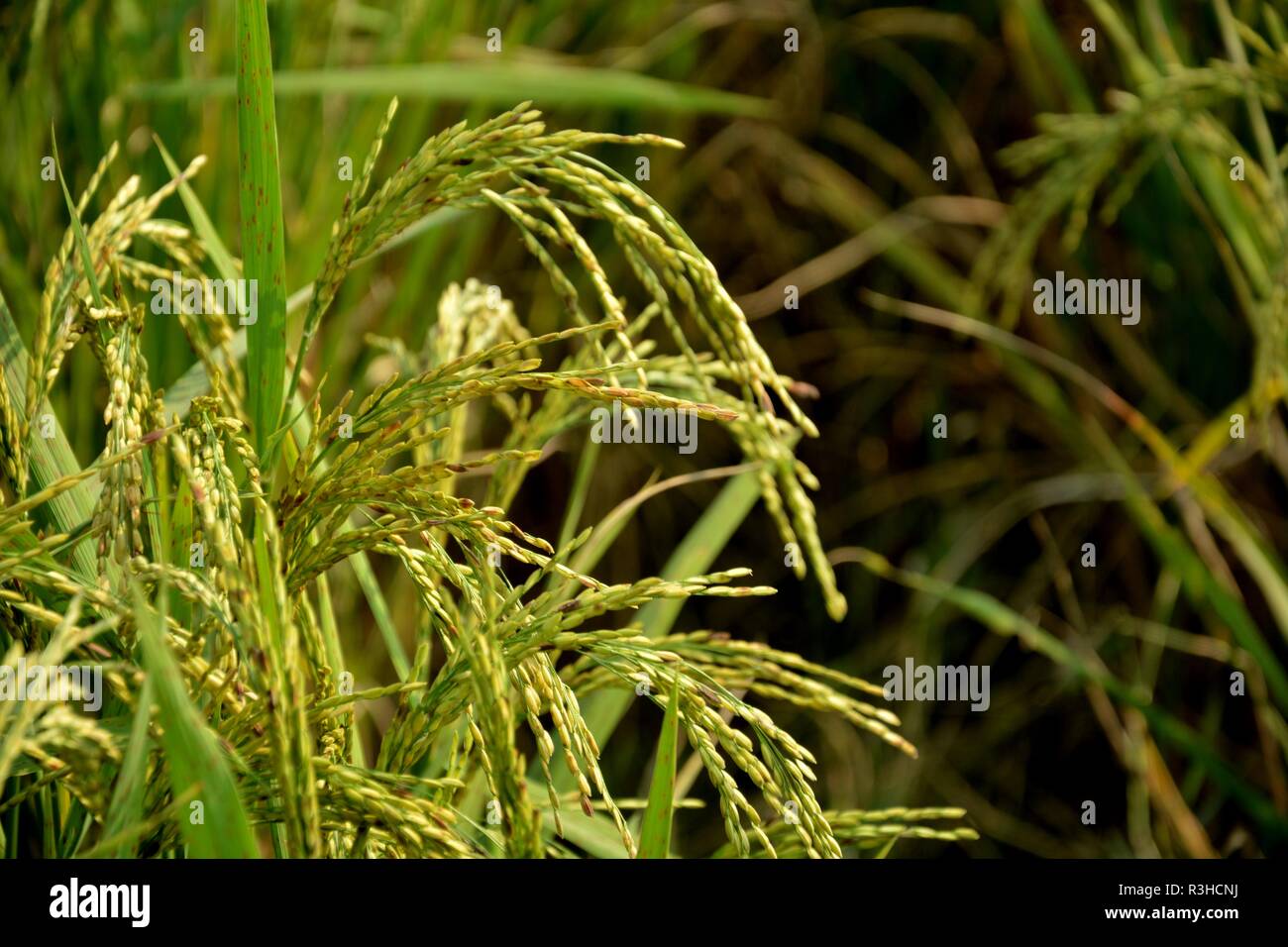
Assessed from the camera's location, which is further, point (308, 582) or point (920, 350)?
point (920, 350)

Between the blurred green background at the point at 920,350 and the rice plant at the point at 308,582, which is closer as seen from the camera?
the rice plant at the point at 308,582

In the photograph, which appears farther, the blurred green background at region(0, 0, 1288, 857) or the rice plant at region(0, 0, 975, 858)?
the blurred green background at region(0, 0, 1288, 857)

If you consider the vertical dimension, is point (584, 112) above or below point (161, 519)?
above

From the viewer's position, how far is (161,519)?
2.38 feet

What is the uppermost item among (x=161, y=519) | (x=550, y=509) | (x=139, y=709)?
(x=550, y=509)

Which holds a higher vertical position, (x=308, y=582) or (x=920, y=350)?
(x=920, y=350)

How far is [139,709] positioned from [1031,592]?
1571mm

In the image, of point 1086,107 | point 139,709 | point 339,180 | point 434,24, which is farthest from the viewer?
point 1086,107
